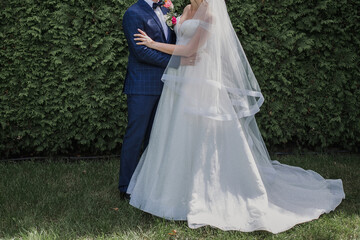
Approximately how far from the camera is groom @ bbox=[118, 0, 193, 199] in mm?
3211

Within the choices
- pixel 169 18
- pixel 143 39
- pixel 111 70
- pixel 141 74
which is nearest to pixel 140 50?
pixel 143 39

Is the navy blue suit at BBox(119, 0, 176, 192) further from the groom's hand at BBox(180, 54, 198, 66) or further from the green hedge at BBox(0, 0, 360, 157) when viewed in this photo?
the green hedge at BBox(0, 0, 360, 157)

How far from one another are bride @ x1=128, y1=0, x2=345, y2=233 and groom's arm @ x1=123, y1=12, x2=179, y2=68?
0.06 meters

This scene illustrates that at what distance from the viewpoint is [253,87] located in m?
3.18

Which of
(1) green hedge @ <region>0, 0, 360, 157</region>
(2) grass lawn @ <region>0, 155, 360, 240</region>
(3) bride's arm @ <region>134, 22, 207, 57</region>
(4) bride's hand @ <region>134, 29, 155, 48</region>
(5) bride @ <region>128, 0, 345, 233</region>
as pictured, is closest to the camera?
(2) grass lawn @ <region>0, 155, 360, 240</region>

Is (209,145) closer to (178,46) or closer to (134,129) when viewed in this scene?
(134,129)

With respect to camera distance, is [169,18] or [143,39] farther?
[169,18]

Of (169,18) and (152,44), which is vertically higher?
(169,18)

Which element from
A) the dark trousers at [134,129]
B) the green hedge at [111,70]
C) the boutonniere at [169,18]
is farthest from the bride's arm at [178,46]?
the green hedge at [111,70]

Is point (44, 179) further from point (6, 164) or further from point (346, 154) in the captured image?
point (346, 154)

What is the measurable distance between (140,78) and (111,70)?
150 cm

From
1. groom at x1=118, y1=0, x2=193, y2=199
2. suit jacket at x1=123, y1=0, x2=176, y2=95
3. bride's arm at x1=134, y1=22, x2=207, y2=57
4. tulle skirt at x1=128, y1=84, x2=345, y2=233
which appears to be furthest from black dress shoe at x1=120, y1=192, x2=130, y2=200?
bride's arm at x1=134, y1=22, x2=207, y2=57

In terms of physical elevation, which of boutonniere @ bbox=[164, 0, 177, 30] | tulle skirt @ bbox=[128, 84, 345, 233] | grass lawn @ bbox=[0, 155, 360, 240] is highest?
boutonniere @ bbox=[164, 0, 177, 30]

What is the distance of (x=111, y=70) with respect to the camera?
468 centimetres
